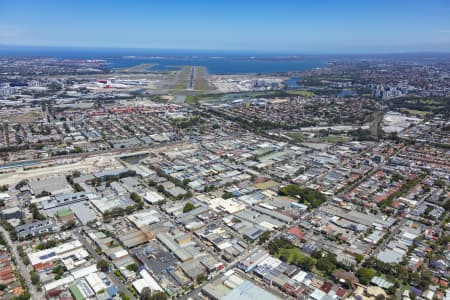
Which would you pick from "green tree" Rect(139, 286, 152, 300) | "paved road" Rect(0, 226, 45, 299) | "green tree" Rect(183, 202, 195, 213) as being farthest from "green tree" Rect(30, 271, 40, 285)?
"green tree" Rect(183, 202, 195, 213)

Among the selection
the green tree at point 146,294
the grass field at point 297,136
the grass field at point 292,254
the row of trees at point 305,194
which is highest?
the grass field at point 297,136

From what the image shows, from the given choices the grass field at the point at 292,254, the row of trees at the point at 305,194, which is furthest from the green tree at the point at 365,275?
the row of trees at the point at 305,194

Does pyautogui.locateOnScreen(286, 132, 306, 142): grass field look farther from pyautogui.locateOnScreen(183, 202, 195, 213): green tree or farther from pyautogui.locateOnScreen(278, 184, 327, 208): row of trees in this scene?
pyautogui.locateOnScreen(183, 202, 195, 213): green tree

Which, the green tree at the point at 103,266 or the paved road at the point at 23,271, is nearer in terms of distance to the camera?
the paved road at the point at 23,271

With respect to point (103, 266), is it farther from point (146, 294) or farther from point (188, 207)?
point (188, 207)

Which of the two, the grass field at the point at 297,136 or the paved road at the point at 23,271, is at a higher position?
the grass field at the point at 297,136

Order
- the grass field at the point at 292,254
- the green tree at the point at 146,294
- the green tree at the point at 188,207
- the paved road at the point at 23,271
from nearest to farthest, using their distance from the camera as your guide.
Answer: the green tree at the point at 146,294 → the paved road at the point at 23,271 → the grass field at the point at 292,254 → the green tree at the point at 188,207

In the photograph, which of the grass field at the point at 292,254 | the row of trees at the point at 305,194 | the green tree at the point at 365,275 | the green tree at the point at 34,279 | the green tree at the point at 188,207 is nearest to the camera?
the green tree at the point at 34,279

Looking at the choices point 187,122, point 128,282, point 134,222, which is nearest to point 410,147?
point 187,122

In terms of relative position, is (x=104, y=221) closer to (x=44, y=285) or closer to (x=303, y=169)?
(x=44, y=285)

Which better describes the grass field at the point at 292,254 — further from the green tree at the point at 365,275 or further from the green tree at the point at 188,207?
the green tree at the point at 188,207

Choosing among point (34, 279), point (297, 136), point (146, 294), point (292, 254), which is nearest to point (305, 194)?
point (292, 254)
